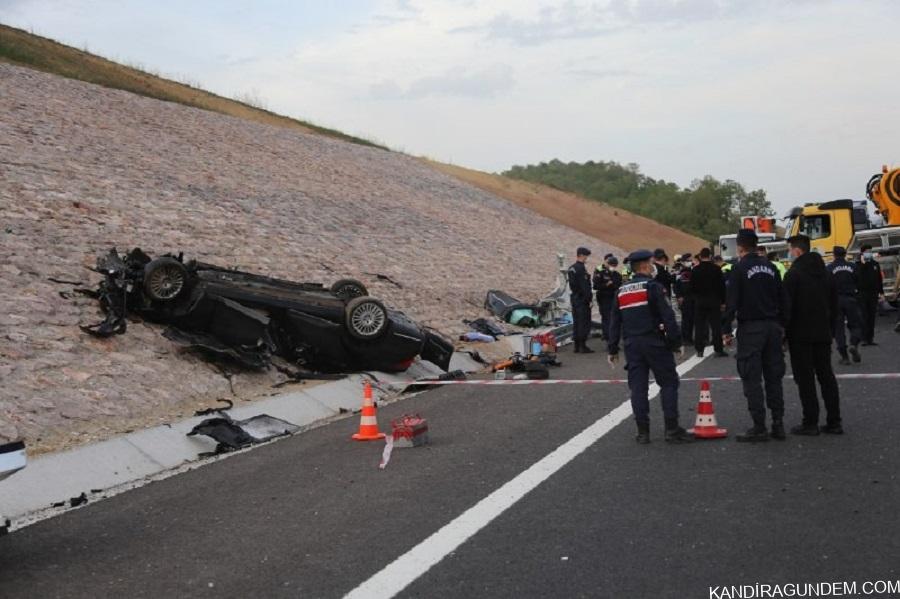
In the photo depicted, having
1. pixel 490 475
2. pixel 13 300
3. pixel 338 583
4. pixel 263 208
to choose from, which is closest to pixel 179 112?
pixel 263 208

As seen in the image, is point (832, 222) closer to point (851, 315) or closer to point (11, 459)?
point (851, 315)

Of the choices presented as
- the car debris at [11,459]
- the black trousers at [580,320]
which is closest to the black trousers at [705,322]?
the black trousers at [580,320]

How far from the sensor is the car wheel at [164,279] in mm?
14602

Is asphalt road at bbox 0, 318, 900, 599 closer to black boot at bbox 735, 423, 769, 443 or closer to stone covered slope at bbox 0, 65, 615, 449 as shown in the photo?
black boot at bbox 735, 423, 769, 443

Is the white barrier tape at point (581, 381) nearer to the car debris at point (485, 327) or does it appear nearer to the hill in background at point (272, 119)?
the car debris at point (485, 327)

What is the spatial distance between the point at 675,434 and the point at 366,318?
21.6 ft

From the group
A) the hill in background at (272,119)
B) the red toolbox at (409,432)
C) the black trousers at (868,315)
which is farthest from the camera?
the hill in background at (272,119)

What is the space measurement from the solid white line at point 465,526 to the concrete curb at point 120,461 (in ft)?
10.8

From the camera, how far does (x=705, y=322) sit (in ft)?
61.0

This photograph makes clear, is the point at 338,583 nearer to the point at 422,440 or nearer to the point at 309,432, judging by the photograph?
the point at 422,440

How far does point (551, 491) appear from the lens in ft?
26.2

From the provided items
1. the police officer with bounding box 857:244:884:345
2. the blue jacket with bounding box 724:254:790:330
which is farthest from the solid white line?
the police officer with bounding box 857:244:884:345

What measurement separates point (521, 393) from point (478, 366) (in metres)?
4.83

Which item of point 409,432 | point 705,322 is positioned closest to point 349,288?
point 705,322
